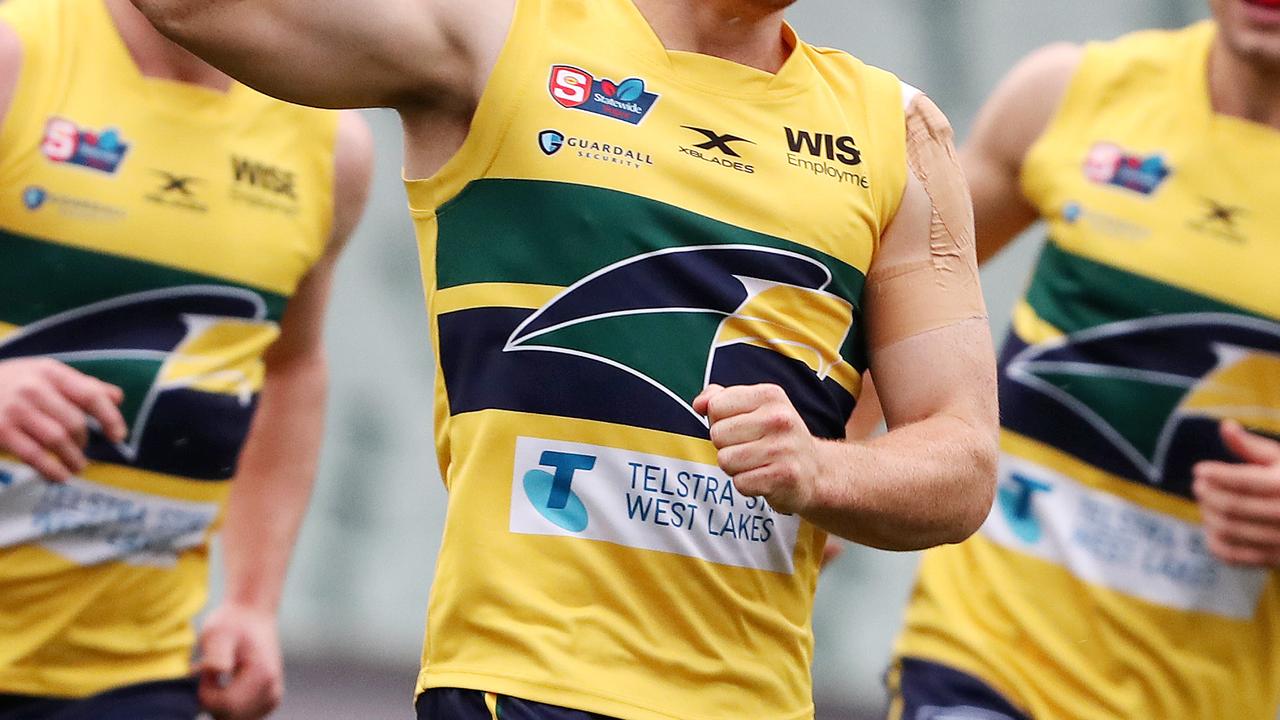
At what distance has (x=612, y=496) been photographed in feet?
8.50

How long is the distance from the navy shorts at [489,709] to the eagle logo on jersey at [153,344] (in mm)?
1286

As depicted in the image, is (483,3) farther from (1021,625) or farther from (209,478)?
(1021,625)

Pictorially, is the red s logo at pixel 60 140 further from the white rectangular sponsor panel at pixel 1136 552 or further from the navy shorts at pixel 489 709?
the white rectangular sponsor panel at pixel 1136 552

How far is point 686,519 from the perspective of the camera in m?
2.62

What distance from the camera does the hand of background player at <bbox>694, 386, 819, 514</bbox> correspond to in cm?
225

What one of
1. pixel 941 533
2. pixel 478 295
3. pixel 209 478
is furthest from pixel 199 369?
pixel 941 533

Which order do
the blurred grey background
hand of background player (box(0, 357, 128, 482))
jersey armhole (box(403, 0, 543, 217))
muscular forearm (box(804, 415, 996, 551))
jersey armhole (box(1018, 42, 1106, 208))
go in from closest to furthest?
muscular forearm (box(804, 415, 996, 551)) → jersey armhole (box(403, 0, 543, 217)) → hand of background player (box(0, 357, 128, 482)) → jersey armhole (box(1018, 42, 1106, 208)) → the blurred grey background

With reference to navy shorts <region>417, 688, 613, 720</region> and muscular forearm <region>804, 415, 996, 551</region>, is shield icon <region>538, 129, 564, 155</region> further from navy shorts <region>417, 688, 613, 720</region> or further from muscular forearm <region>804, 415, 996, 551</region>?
navy shorts <region>417, 688, 613, 720</region>

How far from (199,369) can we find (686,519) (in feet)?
4.76

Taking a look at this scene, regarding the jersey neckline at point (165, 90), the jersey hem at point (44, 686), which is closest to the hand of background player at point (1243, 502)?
the jersey neckline at point (165, 90)

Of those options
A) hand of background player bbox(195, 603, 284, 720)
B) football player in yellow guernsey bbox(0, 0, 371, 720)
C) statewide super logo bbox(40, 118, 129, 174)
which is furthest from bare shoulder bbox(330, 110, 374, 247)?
hand of background player bbox(195, 603, 284, 720)

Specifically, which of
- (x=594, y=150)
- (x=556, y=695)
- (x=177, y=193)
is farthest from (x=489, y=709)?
(x=177, y=193)

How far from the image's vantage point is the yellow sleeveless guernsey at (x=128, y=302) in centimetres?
352

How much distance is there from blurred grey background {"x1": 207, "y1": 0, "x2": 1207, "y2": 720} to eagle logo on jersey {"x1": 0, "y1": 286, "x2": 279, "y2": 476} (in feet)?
12.0
